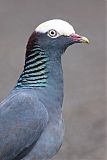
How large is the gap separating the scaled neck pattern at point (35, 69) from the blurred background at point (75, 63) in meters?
3.36

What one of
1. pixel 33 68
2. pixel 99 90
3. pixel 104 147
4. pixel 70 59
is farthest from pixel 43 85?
pixel 70 59

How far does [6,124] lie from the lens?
4.56 m

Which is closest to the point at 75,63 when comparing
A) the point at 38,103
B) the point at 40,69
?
the point at 40,69

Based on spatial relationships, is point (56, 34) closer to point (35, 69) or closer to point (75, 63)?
point (35, 69)

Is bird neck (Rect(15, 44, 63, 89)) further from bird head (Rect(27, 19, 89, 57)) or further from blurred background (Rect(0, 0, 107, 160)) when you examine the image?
blurred background (Rect(0, 0, 107, 160))

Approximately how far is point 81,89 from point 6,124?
544cm

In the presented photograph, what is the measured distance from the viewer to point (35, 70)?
4711 mm

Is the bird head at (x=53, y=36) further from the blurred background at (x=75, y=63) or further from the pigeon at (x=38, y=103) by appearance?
the blurred background at (x=75, y=63)

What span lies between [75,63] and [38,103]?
634 cm

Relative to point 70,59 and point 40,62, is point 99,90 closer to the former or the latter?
point 70,59

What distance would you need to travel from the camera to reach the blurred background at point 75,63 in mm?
8406

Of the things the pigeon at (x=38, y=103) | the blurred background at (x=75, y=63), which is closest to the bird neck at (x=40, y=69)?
the pigeon at (x=38, y=103)

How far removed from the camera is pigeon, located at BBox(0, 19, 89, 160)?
179 inches

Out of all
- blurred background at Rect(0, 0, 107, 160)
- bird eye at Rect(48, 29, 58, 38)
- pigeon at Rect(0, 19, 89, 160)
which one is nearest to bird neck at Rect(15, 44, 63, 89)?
pigeon at Rect(0, 19, 89, 160)
